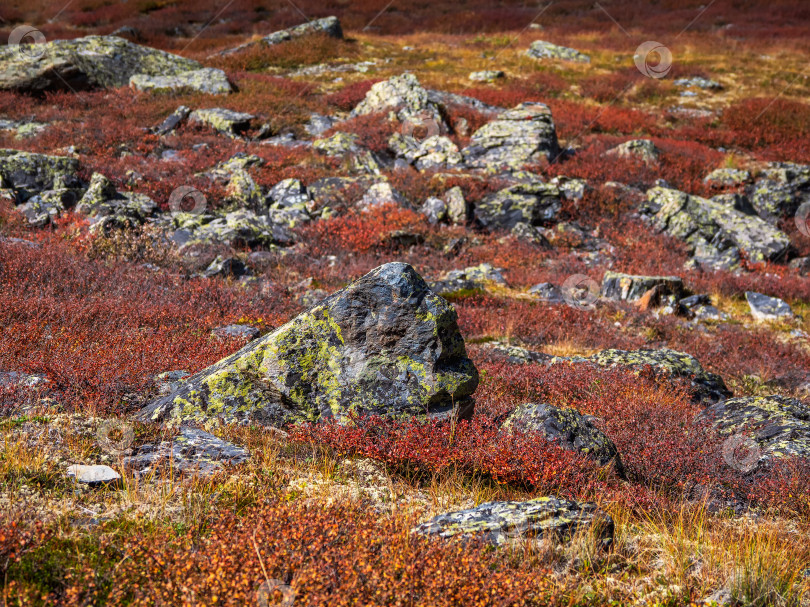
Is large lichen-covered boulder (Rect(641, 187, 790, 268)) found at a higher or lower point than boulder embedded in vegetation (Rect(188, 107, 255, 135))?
lower

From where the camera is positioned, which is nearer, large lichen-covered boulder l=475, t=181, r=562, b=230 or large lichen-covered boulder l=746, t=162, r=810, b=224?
large lichen-covered boulder l=475, t=181, r=562, b=230

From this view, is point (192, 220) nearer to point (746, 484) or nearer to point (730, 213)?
point (746, 484)

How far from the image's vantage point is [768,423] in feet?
20.6

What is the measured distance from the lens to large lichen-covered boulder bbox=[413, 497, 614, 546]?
3.43 metres

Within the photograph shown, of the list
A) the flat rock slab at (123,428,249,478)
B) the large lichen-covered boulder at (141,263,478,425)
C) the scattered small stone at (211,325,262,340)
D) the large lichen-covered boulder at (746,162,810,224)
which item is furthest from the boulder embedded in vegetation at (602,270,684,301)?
the flat rock slab at (123,428,249,478)

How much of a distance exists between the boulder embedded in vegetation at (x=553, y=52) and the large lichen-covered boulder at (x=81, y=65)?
2173 centimetres

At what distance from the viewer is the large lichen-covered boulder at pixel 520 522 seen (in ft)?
11.2

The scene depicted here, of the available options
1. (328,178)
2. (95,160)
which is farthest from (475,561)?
(95,160)

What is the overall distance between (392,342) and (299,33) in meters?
37.0

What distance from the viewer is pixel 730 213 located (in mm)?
17734

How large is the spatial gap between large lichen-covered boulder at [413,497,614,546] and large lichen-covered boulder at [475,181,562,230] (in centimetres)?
1360

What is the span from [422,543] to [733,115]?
31107 mm

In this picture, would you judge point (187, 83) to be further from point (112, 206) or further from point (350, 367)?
point (350, 367)

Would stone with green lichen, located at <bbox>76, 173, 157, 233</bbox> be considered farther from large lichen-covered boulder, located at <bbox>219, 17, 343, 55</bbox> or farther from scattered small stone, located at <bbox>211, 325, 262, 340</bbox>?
large lichen-covered boulder, located at <bbox>219, 17, 343, 55</bbox>
